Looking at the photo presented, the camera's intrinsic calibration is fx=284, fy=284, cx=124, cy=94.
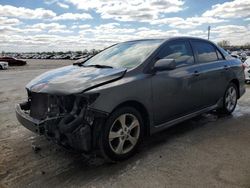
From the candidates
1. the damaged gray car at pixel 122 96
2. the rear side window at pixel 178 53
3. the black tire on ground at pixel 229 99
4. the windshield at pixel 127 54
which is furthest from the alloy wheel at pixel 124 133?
the black tire on ground at pixel 229 99

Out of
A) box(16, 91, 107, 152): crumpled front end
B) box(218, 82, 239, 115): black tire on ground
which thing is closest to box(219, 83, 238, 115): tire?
box(218, 82, 239, 115): black tire on ground

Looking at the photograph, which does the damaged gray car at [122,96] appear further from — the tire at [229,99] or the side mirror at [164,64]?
the tire at [229,99]

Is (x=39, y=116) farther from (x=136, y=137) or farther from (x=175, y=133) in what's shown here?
(x=175, y=133)

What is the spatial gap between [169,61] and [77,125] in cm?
158

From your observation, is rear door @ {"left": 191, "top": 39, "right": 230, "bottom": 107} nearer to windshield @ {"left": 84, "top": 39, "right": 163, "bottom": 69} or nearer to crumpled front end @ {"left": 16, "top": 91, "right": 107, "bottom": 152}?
windshield @ {"left": 84, "top": 39, "right": 163, "bottom": 69}

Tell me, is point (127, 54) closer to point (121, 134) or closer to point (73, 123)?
point (121, 134)

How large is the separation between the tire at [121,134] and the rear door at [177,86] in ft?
1.31

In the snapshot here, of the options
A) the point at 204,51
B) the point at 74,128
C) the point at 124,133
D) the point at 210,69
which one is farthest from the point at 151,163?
the point at 204,51

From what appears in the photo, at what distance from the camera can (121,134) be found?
3.67m

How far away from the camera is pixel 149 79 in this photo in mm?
3963

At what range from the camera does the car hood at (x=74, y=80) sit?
3.42 metres

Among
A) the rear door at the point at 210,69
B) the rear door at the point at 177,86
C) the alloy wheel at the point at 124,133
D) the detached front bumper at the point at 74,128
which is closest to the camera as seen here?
the detached front bumper at the point at 74,128

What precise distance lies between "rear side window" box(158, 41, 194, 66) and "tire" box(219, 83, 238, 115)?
155cm

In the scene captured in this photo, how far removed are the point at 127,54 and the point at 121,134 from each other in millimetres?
1436
